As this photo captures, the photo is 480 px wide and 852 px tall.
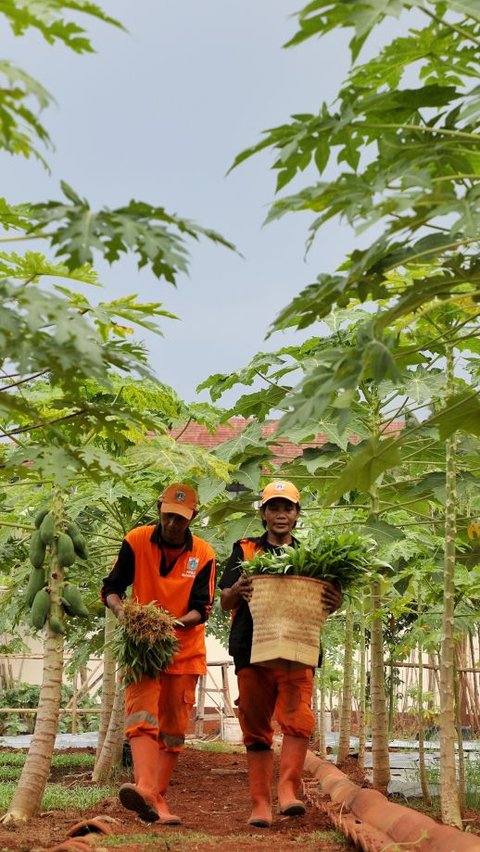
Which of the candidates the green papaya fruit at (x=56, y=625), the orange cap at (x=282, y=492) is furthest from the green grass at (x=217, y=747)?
the orange cap at (x=282, y=492)

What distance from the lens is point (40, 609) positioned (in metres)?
5.50

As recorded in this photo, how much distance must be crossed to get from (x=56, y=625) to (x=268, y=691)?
1.13m

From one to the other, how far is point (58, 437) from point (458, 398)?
5.00 ft

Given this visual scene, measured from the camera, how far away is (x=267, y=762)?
5.26 metres

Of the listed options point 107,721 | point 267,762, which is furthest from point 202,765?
point 267,762

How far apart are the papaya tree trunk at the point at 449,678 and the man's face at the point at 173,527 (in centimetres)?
136

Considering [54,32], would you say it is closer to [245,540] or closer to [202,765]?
[245,540]

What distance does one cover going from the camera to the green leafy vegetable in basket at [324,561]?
4.86 m

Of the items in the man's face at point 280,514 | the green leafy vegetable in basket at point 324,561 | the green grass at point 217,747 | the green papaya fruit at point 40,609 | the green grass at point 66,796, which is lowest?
the green grass at point 66,796

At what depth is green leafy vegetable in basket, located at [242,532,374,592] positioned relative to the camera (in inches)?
191

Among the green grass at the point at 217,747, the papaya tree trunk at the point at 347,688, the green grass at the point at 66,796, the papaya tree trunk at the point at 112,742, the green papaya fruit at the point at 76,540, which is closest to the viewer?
the green papaya fruit at the point at 76,540

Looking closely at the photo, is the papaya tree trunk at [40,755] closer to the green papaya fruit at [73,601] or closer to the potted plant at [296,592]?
the green papaya fruit at [73,601]

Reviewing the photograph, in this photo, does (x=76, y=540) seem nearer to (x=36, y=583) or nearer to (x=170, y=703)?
(x=36, y=583)

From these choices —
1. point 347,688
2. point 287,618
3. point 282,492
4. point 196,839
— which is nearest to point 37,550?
point 282,492
